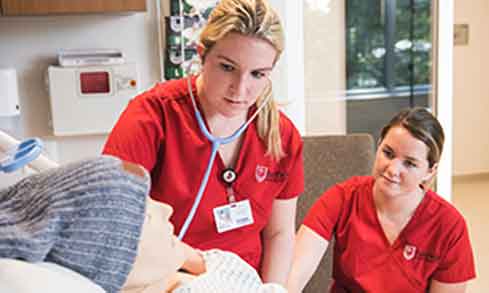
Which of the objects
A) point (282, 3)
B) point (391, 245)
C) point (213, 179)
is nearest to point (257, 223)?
point (213, 179)

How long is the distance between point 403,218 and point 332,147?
1.32ft

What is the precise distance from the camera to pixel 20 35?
242 cm

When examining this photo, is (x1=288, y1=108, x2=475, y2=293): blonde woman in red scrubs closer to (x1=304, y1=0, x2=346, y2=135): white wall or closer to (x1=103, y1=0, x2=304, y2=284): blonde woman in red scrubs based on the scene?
(x1=103, y1=0, x2=304, y2=284): blonde woman in red scrubs

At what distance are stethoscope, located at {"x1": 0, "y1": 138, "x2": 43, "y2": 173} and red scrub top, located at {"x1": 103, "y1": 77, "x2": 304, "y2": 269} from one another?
1.90 feet

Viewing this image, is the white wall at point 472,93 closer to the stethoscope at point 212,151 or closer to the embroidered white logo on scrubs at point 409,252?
the embroidered white logo on scrubs at point 409,252

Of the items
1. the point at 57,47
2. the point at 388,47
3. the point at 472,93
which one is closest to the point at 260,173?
the point at 57,47

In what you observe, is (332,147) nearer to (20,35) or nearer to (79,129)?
(79,129)

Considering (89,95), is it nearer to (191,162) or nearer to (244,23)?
(191,162)

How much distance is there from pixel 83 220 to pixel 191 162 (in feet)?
2.84

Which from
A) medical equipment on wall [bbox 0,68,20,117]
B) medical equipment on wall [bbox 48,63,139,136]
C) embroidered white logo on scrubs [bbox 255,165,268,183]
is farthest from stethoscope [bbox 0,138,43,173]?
medical equipment on wall [bbox 48,63,139,136]

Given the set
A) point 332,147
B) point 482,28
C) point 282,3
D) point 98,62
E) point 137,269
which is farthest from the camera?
point 482,28

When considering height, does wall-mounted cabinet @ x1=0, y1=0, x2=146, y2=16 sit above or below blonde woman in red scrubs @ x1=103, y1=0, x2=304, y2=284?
above

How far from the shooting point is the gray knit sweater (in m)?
0.48

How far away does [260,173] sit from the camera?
1430mm
